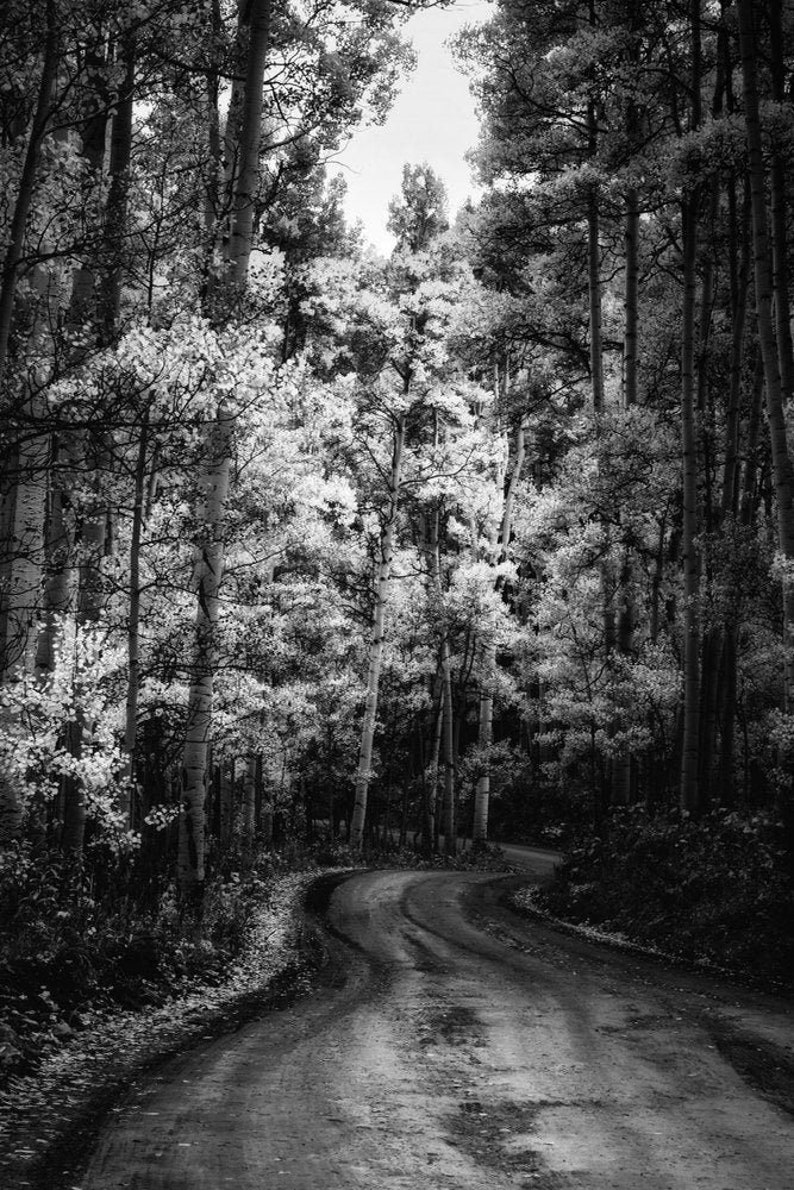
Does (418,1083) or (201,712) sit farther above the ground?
(201,712)

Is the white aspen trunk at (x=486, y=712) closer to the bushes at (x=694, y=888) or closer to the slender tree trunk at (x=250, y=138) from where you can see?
the bushes at (x=694, y=888)

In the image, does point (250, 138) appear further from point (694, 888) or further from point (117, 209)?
point (694, 888)

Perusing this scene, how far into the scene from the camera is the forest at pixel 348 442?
777 centimetres

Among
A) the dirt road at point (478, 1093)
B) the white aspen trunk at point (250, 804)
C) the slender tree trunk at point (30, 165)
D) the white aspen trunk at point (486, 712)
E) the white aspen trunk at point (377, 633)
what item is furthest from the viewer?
Answer: the white aspen trunk at point (486, 712)

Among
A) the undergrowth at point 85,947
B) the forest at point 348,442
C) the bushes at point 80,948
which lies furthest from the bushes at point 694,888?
the bushes at point 80,948

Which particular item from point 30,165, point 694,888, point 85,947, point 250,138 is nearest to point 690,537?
point 694,888

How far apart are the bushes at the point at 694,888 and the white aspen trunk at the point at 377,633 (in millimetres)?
8498

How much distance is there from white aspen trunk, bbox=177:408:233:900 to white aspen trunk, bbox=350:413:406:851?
12928mm

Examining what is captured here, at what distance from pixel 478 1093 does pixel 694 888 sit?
786cm

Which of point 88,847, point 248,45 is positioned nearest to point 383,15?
point 248,45

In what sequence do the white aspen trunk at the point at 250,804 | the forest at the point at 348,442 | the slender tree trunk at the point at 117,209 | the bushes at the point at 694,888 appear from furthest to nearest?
the white aspen trunk at the point at 250,804 < the bushes at the point at 694,888 < the forest at the point at 348,442 < the slender tree trunk at the point at 117,209

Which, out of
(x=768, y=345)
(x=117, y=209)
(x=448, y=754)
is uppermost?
(x=768, y=345)

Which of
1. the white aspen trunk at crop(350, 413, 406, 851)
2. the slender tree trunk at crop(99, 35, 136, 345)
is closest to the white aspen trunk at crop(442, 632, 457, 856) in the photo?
the white aspen trunk at crop(350, 413, 406, 851)

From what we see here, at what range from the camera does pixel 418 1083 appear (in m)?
6.17
